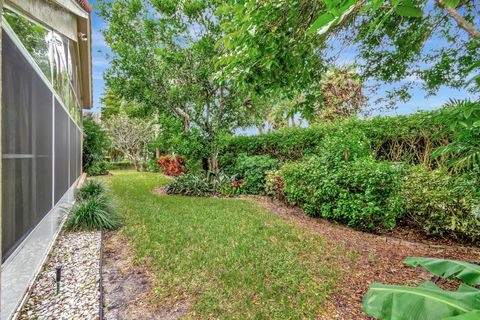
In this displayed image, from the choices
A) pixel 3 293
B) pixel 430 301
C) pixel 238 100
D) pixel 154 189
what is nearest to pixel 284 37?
pixel 430 301

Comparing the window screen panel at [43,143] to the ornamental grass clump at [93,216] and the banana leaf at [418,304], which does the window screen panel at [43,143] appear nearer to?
the ornamental grass clump at [93,216]

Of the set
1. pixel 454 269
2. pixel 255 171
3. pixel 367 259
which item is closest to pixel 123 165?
pixel 255 171

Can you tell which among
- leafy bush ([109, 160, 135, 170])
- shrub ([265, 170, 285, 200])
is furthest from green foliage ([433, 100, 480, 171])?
leafy bush ([109, 160, 135, 170])

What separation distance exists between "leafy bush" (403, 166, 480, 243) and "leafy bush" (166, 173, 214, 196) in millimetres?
6912

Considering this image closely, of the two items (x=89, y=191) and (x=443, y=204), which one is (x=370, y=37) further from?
(x=89, y=191)

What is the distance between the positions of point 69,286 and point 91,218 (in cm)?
243

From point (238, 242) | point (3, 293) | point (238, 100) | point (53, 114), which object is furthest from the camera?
point (238, 100)

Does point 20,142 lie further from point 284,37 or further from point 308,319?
point 308,319

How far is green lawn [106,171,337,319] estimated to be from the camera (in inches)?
111

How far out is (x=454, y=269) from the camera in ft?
5.92

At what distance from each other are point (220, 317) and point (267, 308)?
548 millimetres

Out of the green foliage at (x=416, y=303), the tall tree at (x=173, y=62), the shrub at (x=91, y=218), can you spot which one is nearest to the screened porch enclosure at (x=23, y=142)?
the shrub at (x=91, y=218)

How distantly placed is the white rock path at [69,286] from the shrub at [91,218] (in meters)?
Result: 0.69

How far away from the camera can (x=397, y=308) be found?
1368 millimetres
